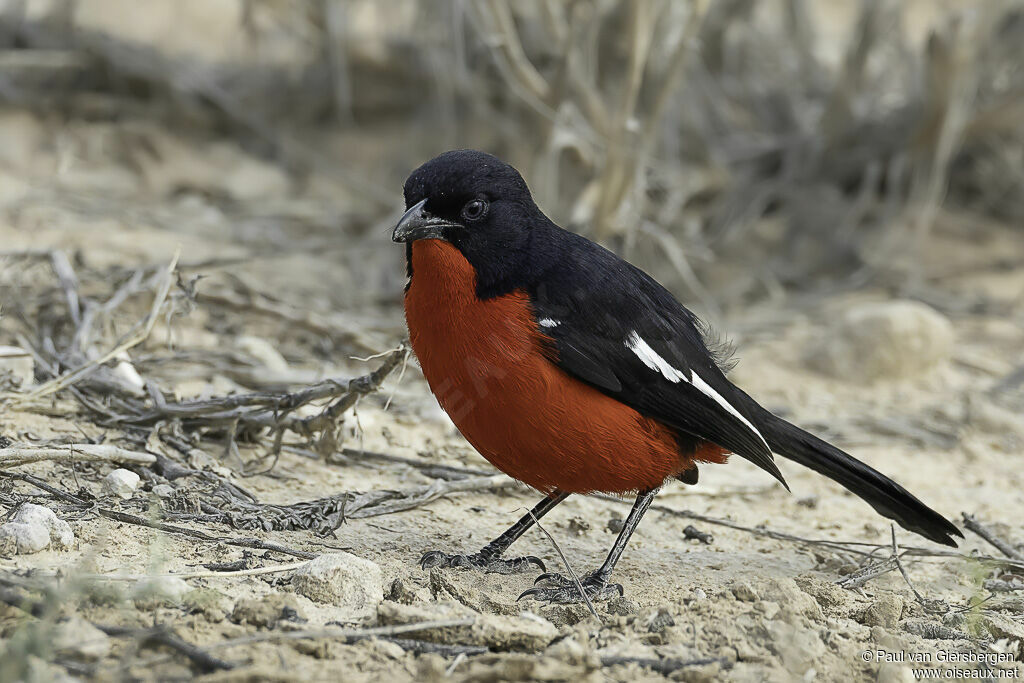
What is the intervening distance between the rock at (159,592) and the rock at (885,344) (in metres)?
4.21

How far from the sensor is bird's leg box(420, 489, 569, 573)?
3578 mm

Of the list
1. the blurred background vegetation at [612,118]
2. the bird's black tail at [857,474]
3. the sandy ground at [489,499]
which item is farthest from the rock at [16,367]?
the bird's black tail at [857,474]

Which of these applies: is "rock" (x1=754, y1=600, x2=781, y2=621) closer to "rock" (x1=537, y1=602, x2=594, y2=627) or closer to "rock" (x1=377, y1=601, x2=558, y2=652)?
"rock" (x1=537, y1=602, x2=594, y2=627)

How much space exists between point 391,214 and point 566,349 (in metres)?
3.77

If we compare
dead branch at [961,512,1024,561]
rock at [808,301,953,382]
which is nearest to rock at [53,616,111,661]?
dead branch at [961,512,1024,561]

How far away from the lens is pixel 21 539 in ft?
9.66

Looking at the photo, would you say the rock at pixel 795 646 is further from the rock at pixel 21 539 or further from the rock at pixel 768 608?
the rock at pixel 21 539

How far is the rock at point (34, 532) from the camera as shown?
2.95 m

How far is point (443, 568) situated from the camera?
11.6ft

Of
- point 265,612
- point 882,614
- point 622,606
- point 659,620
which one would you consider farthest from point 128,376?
point 882,614

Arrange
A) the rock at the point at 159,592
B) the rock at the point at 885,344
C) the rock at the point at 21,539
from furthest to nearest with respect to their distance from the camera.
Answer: the rock at the point at 885,344 → the rock at the point at 21,539 → the rock at the point at 159,592

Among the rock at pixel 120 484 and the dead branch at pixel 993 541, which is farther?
the dead branch at pixel 993 541

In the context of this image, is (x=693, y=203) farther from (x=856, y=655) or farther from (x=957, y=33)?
(x=856, y=655)

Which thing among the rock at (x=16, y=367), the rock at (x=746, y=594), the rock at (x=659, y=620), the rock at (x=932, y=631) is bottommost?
the rock at (x=16, y=367)
